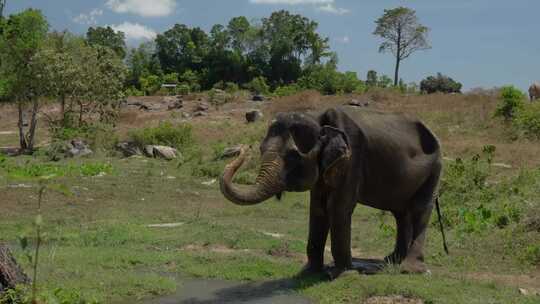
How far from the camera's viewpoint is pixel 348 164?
810cm

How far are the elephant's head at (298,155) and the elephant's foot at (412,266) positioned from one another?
1653 millimetres

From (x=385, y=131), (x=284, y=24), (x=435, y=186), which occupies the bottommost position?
(x=435, y=186)

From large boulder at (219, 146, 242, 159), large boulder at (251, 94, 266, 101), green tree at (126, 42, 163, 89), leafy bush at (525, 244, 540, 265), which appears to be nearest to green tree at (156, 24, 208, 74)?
green tree at (126, 42, 163, 89)

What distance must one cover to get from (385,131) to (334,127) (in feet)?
3.18

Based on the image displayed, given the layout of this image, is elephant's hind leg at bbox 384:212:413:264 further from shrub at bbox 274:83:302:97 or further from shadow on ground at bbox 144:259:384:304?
shrub at bbox 274:83:302:97

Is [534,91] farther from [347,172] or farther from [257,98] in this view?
[347,172]

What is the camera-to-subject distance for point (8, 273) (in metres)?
6.12

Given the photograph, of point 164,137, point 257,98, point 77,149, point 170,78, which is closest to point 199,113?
point 257,98

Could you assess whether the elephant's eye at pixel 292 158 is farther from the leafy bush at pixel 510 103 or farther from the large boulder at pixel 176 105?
the large boulder at pixel 176 105

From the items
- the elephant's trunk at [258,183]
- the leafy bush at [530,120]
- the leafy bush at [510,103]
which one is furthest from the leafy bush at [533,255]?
the leafy bush at [510,103]

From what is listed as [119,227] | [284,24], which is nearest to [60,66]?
[119,227]

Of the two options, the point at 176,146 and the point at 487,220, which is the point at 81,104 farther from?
the point at 487,220

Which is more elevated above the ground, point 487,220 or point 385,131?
Answer: point 385,131

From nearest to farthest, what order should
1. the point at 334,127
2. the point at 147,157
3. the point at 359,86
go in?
the point at 334,127, the point at 147,157, the point at 359,86
